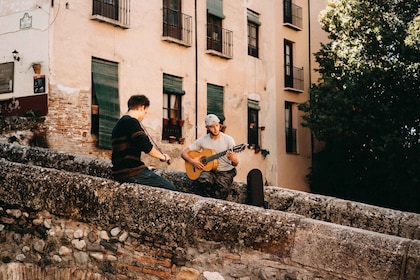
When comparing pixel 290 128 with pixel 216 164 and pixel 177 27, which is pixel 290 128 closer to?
pixel 177 27

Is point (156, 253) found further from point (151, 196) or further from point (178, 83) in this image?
point (178, 83)

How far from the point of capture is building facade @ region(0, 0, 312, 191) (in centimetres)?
1580

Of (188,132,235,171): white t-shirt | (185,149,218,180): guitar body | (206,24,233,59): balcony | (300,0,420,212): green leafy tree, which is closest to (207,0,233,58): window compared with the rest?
(206,24,233,59): balcony

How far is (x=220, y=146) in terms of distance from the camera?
8703mm

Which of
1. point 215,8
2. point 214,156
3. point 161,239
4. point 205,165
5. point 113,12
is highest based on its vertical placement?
point 215,8

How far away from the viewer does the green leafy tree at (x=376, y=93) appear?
19828 millimetres

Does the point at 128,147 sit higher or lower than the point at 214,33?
lower

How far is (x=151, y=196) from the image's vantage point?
5.76 metres

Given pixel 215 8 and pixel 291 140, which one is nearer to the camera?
pixel 215 8

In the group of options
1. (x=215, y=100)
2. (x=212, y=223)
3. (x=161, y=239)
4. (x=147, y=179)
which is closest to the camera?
(x=212, y=223)

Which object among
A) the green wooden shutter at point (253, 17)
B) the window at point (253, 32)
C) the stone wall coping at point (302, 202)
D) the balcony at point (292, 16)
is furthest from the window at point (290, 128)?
the stone wall coping at point (302, 202)

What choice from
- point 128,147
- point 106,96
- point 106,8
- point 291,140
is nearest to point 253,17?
point 291,140

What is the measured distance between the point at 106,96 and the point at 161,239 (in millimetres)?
11617

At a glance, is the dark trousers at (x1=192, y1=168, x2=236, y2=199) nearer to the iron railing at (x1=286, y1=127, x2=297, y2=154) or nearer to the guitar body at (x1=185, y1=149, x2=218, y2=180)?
the guitar body at (x1=185, y1=149, x2=218, y2=180)
